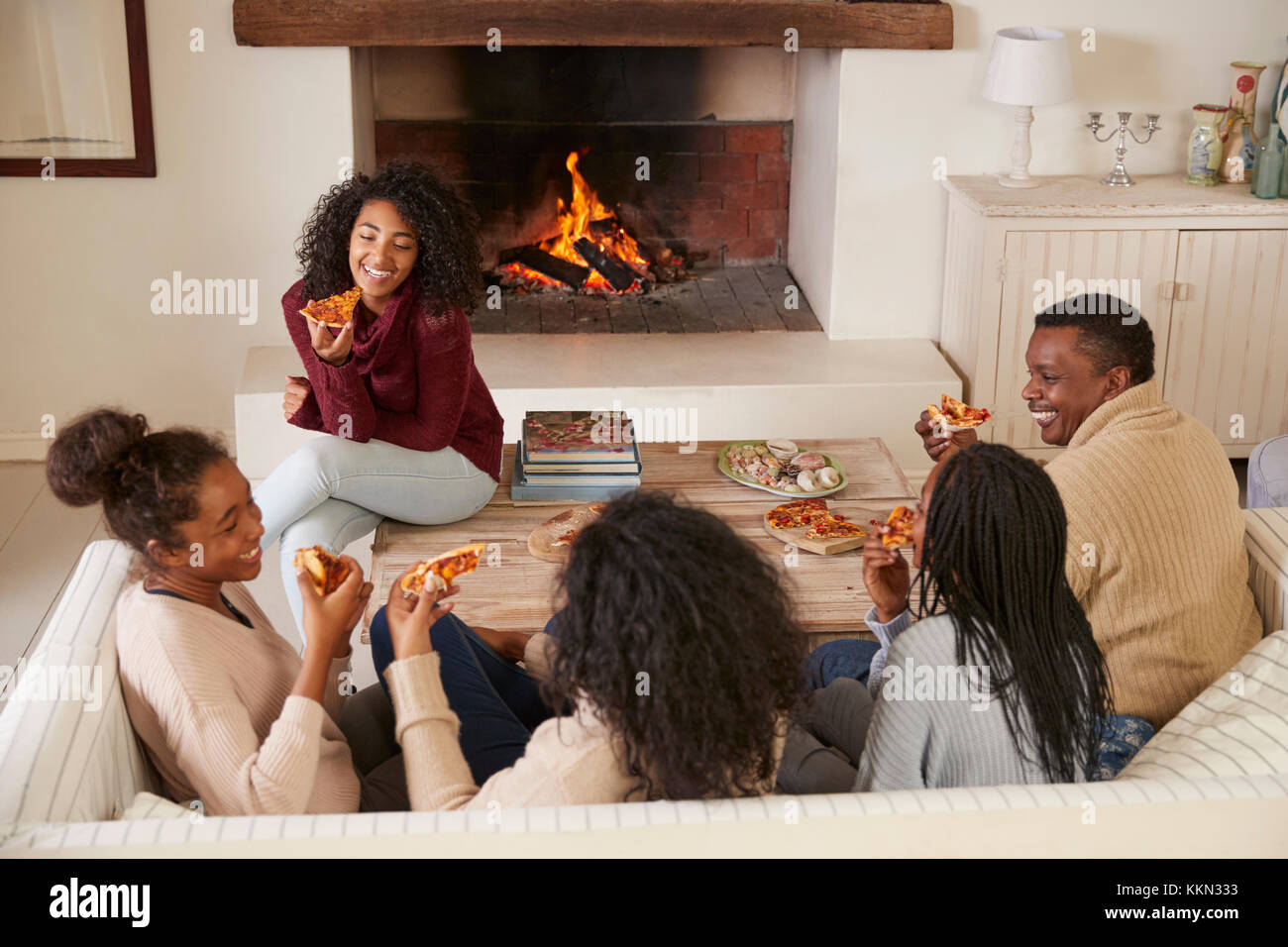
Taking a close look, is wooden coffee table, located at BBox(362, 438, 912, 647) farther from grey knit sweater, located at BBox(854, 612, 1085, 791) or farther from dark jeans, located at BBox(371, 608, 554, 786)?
grey knit sweater, located at BBox(854, 612, 1085, 791)

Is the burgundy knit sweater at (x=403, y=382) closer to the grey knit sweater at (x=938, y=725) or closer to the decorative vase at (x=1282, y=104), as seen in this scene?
the grey knit sweater at (x=938, y=725)

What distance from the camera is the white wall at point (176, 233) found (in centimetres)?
383

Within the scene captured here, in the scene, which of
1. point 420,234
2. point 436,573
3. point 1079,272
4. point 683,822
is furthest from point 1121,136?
point 683,822

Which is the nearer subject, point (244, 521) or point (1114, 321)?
point (244, 521)

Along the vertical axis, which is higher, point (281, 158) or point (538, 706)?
point (281, 158)

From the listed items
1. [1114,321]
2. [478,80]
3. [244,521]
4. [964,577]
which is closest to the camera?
[964,577]

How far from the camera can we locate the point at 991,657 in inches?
65.3

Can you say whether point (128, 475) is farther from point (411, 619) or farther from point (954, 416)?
point (954, 416)

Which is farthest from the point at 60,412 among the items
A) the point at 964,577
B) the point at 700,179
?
the point at 964,577

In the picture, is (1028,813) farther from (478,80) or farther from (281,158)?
(478,80)

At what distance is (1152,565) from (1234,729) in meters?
0.32

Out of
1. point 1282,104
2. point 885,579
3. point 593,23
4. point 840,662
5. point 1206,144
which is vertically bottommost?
point 840,662

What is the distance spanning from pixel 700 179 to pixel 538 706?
9.38 feet

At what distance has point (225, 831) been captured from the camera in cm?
146
